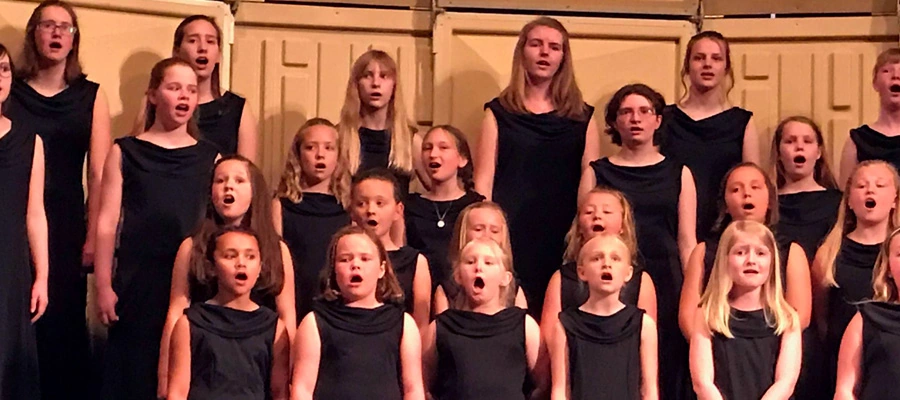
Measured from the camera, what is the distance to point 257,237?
130 inches

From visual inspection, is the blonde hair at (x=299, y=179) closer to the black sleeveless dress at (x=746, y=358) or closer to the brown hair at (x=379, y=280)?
the brown hair at (x=379, y=280)

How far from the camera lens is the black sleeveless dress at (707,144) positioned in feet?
13.2

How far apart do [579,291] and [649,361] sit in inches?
11.6

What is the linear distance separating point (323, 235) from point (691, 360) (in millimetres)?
1004

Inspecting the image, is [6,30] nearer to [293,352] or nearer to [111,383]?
[111,383]

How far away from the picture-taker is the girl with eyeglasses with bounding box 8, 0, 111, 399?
3.75m

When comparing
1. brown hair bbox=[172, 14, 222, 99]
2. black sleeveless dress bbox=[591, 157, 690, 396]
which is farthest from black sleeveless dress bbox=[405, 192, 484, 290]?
brown hair bbox=[172, 14, 222, 99]

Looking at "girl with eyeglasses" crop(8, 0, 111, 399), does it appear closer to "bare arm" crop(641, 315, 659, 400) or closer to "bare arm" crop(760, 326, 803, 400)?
"bare arm" crop(641, 315, 659, 400)

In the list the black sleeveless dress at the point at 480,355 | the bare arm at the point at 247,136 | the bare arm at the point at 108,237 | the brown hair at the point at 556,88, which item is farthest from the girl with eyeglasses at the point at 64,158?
the brown hair at the point at 556,88

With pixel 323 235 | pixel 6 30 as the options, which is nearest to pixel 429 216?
pixel 323 235

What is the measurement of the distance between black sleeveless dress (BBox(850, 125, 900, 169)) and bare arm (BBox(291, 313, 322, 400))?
1.76 m

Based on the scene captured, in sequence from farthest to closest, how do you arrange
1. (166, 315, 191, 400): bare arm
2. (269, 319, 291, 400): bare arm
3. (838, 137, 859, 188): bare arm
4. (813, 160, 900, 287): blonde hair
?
(838, 137, 859, 188): bare arm < (813, 160, 900, 287): blonde hair < (269, 319, 291, 400): bare arm < (166, 315, 191, 400): bare arm

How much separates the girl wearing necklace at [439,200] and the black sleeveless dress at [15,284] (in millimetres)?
997

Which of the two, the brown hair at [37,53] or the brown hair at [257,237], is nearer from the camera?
the brown hair at [257,237]
